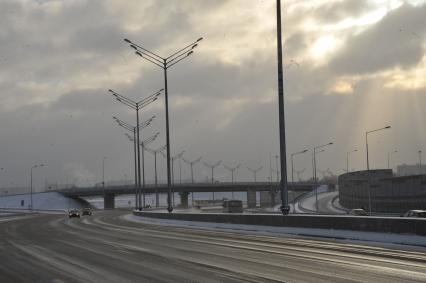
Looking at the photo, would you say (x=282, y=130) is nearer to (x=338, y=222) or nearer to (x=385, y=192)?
(x=338, y=222)

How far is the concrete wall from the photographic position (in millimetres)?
74562

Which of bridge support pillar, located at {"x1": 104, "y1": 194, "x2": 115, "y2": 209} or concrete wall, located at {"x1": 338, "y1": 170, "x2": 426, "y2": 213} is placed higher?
concrete wall, located at {"x1": 338, "y1": 170, "x2": 426, "y2": 213}

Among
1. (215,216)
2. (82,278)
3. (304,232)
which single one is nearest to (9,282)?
(82,278)

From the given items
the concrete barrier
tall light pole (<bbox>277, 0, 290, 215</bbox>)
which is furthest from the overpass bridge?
tall light pole (<bbox>277, 0, 290, 215</bbox>)

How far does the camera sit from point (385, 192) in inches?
3388

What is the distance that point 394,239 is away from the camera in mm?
20562

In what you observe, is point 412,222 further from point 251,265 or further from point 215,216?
point 215,216

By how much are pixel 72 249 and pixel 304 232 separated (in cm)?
1091

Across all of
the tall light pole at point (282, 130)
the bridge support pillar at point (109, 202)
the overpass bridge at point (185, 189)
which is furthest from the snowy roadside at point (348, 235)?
the bridge support pillar at point (109, 202)

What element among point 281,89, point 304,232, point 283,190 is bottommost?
point 304,232

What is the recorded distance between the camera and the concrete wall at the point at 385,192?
74562 millimetres

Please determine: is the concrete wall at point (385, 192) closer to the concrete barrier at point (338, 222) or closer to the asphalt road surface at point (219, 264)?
the concrete barrier at point (338, 222)

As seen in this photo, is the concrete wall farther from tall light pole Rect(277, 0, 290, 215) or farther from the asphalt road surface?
the asphalt road surface

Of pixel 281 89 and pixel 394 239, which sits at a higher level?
pixel 281 89
